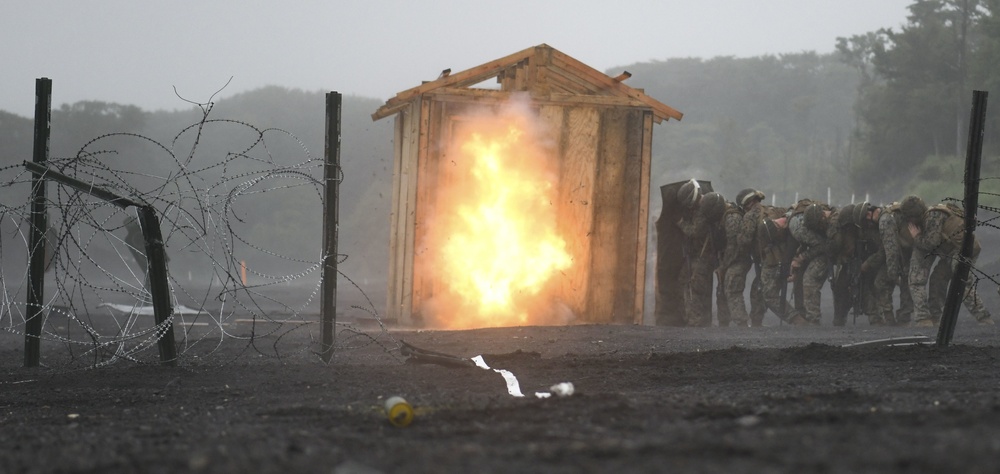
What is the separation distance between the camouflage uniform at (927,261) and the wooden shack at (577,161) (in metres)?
3.68

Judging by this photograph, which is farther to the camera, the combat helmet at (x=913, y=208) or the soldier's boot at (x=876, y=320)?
the soldier's boot at (x=876, y=320)

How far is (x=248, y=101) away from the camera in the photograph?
103938 mm

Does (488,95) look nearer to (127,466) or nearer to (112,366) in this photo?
(112,366)

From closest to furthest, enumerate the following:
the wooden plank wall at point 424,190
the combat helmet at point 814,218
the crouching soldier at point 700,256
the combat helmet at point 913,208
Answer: the wooden plank wall at point 424,190, the combat helmet at point 913,208, the combat helmet at point 814,218, the crouching soldier at point 700,256

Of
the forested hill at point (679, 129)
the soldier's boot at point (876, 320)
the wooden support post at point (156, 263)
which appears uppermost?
the forested hill at point (679, 129)

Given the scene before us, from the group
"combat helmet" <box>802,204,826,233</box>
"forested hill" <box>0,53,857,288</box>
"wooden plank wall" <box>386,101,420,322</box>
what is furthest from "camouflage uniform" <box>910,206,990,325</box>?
"forested hill" <box>0,53,857,288</box>

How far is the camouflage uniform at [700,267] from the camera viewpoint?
57.0ft

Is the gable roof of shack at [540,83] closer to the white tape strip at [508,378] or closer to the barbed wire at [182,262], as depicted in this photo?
the barbed wire at [182,262]

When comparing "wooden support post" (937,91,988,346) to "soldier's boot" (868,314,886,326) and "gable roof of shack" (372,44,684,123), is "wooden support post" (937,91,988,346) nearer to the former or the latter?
"gable roof of shack" (372,44,684,123)

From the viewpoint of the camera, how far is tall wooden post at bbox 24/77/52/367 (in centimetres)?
1009

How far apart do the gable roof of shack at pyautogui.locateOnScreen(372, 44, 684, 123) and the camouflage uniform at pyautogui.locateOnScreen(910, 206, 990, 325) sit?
3.71 metres

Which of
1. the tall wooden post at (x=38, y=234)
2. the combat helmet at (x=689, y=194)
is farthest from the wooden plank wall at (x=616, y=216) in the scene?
the tall wooden post at (x=38, y=234)

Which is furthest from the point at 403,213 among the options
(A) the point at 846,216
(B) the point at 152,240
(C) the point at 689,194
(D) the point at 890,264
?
(B) the point at 152,240

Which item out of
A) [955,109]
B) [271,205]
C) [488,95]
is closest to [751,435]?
[488,95]
